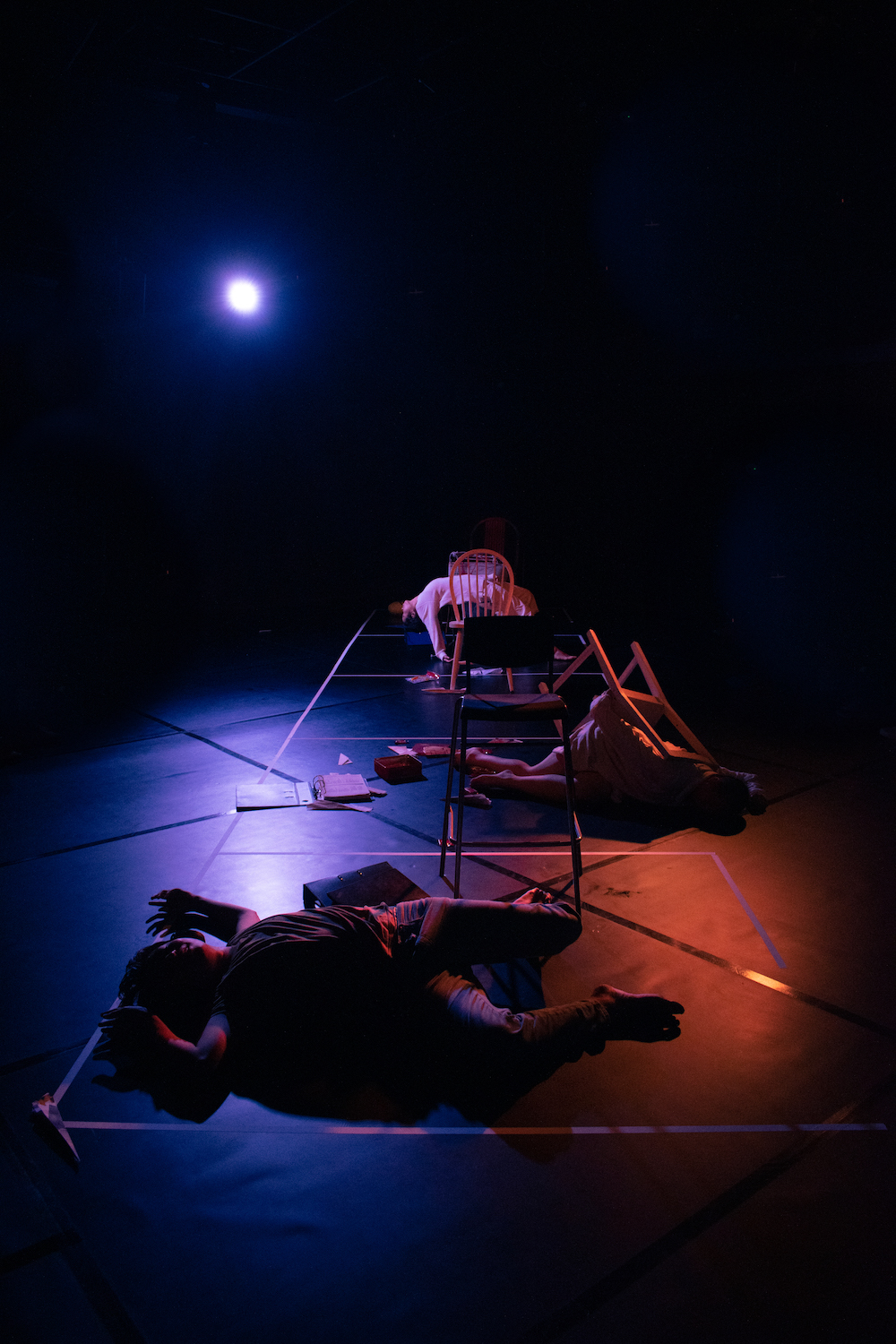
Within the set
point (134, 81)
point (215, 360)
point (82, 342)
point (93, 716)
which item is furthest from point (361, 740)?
point (215, 360)

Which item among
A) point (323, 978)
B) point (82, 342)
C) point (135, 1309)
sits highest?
point (82, 342)

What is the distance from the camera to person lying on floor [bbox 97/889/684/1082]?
81.2 inches

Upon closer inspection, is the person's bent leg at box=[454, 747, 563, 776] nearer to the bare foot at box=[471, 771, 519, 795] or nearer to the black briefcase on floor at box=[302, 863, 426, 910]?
the bare foot at box=[471, 771, 519, 795]

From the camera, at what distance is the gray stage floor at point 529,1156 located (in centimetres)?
152

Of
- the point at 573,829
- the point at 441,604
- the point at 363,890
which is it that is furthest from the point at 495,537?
the point at 363,890

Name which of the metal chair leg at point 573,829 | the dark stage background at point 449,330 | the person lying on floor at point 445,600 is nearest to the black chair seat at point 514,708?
the metal chair leg at point 573,829

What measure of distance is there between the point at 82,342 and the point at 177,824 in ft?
19.6

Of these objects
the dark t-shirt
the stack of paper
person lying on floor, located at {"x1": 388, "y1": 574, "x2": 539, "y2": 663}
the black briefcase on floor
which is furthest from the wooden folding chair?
person lying on floor, located at {"x1": 388, "y1": 574, "x2": 539, "y2": 663}

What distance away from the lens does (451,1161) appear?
1.87 meters

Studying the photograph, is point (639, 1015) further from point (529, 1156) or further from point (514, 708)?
point (514, 708)

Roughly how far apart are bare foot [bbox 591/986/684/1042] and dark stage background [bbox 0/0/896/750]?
13.5ft

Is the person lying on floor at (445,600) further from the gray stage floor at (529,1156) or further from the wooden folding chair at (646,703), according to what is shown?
the gray stage floor at (529,1156)

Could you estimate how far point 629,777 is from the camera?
158 inches

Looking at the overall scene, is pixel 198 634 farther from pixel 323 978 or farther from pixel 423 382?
pixel 323 978
